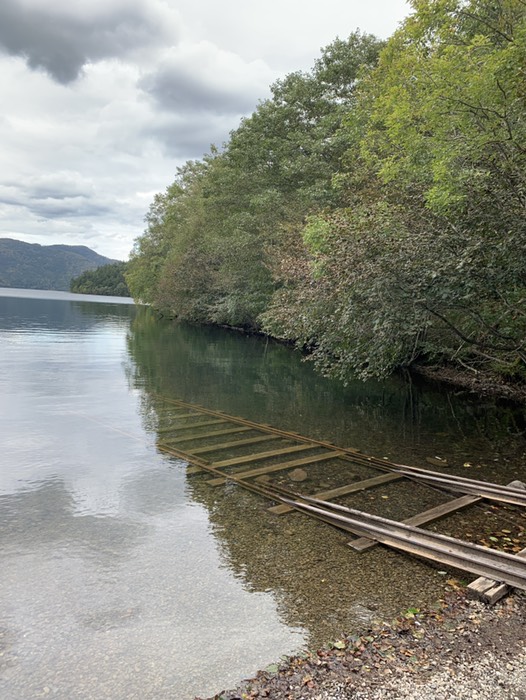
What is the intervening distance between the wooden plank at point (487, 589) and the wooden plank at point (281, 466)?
204 inches

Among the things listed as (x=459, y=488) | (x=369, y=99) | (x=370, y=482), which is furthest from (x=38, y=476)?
(x=369, y=99)

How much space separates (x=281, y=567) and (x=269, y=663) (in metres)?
1.84

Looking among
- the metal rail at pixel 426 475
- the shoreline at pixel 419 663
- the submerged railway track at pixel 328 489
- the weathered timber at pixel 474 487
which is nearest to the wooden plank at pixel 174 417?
the submerged railway track at pixel 328 489

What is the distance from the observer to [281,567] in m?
6.50

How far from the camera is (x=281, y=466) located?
10.8m

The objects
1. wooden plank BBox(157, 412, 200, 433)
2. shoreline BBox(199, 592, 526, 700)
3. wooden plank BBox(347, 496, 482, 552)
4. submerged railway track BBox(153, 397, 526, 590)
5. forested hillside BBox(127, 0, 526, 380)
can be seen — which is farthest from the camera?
wooden plank BBox(157, 412, 200, 433)

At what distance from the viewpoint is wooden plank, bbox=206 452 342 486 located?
988 centimetres

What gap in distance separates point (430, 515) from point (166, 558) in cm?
429

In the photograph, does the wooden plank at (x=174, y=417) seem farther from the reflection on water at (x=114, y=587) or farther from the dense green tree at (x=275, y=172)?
the dense green tree at (x=275, y=172)

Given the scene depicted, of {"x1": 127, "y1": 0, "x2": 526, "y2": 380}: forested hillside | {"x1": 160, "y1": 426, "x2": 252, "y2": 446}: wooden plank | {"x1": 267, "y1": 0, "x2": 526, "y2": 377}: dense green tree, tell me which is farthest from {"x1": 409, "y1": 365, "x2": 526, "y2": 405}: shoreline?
{"x1": 160, "y1": 426, "x2": 252, "y2": 446}: wooden plank

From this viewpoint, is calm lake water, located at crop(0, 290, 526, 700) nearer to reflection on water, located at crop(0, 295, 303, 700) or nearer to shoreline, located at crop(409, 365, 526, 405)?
reflection on water, located at crop(0, 295, 303, 700)

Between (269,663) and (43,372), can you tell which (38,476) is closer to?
(269,663)

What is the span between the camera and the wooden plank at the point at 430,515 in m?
7.02

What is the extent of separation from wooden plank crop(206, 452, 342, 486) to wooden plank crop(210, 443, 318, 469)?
0.57 metres
